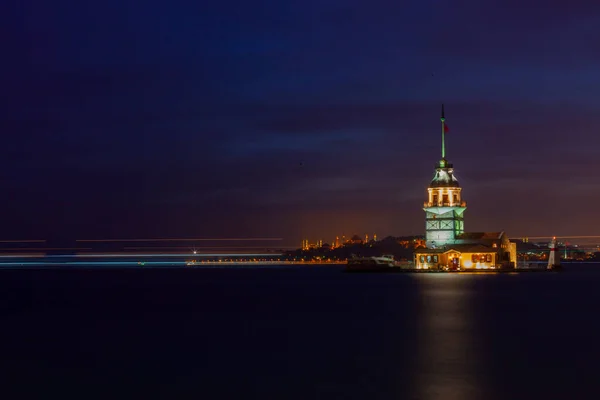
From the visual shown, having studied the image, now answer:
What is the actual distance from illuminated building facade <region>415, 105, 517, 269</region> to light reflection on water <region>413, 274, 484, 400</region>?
54665mm

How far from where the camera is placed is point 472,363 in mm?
28844

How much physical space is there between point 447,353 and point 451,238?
81.4m

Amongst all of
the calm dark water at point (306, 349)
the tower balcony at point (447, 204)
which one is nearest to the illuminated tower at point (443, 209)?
the tower balcony at point (447, 204)

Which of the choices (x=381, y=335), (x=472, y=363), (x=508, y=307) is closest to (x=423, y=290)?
(x=508, y=307)

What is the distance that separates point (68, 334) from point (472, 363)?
1759 centimetres

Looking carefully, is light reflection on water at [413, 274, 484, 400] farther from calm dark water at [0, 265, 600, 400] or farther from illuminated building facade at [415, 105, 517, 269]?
illuminated building facade at [415, 105, 517, 269]

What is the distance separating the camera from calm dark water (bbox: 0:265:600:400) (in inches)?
975

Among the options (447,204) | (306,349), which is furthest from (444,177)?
(306,349)

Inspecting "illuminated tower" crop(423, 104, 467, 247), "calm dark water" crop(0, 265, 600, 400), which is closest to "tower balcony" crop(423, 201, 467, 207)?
"illuminated tower" crop(423, 104, 467, 247)

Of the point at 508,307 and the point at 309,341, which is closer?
the point at 309,341

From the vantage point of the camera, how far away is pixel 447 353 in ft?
103

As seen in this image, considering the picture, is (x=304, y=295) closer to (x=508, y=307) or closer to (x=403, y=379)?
(x=508, y=307)

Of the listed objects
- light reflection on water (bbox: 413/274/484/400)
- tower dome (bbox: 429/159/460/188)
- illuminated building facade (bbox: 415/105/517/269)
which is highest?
tower dome (bbox: 429/159/460/188)

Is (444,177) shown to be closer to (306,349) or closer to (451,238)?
(451,238)
